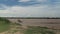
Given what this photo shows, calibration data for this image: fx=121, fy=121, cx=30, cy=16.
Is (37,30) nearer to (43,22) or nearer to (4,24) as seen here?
(43,22)

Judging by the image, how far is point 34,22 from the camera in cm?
106

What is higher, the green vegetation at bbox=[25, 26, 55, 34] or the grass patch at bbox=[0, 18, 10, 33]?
the grass patch at bbox=[0, 18, 10, 33]

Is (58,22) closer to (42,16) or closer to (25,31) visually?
(42,16)

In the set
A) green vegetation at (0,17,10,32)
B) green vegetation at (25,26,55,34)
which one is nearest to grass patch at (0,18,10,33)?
green vegetation at (0,17,10,32)

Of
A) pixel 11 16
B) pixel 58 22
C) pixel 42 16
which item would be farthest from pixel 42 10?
pixel 11 16

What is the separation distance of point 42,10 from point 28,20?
0.15 metres

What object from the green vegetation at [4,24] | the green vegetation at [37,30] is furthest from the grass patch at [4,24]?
the green vegetation at [37,30]

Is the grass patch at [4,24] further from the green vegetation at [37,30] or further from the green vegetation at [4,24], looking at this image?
the green vegetation at [37,30]

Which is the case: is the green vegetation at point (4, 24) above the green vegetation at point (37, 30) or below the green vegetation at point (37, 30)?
above

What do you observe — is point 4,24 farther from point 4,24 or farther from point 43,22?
point 43,22

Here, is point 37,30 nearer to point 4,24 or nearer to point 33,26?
point 33,26

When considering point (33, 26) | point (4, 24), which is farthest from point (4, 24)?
point (33, 26)

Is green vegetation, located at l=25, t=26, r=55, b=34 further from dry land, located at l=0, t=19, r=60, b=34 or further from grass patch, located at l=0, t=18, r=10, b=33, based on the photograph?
grass patch, located at l=0, t=18, r=10, b=33

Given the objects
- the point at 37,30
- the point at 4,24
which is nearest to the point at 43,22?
the point at 37,30
